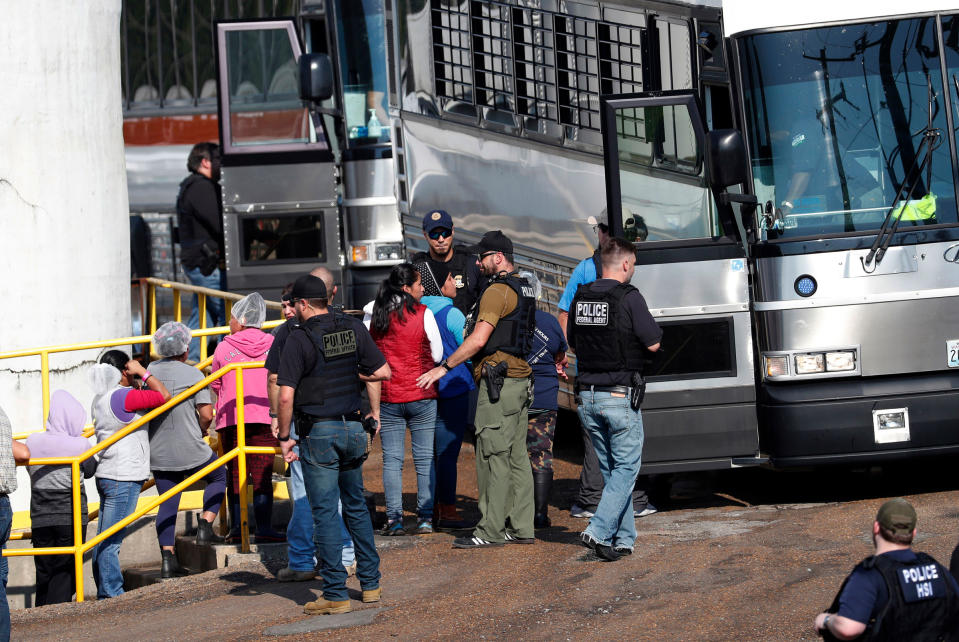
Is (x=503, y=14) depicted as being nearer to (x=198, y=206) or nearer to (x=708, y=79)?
(x=708, y=79)

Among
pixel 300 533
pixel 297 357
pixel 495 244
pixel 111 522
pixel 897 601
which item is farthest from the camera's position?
pixel 111 522

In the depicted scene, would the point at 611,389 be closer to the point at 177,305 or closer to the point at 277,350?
the point at 277,350

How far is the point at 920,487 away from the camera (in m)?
9.37

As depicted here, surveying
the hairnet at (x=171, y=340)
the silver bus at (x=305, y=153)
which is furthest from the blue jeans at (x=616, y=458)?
the silver bus at (x=305, y=153)

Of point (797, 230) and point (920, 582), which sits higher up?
point (797, 230)

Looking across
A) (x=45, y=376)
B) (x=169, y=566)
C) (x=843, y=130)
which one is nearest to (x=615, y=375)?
(x=843, y=130)

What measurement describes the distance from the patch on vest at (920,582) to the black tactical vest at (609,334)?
336 cm

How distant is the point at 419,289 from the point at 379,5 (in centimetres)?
389

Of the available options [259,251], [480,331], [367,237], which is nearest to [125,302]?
[259,251]

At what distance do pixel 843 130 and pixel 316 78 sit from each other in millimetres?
4861

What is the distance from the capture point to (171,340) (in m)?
8.96

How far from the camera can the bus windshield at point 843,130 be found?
8.37 m

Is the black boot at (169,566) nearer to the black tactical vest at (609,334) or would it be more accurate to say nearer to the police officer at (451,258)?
the police officer at (451,258)

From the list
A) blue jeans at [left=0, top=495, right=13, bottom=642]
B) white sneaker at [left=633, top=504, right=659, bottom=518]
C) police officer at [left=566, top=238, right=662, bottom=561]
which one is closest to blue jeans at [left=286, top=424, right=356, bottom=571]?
police officer at [left=566, top=238, right=662, bottom=561]
